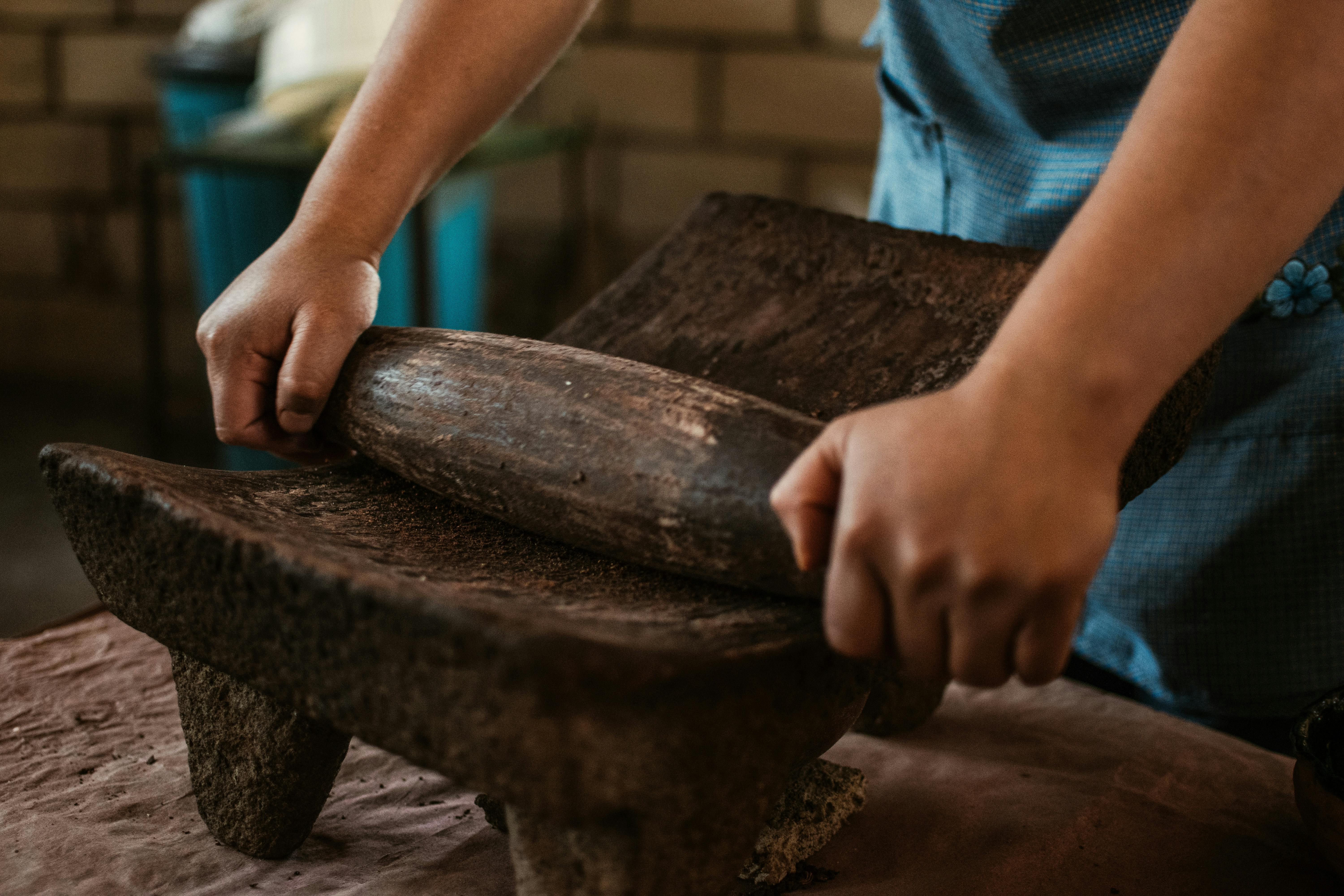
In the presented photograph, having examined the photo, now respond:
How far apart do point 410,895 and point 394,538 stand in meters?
0.31

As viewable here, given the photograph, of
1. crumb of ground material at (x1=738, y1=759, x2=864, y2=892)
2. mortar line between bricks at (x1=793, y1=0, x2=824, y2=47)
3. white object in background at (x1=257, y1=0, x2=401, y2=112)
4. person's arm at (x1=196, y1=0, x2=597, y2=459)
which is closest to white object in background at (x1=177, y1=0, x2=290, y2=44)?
white object in background at (x1=257, y1=0, x2=401, y2=112)

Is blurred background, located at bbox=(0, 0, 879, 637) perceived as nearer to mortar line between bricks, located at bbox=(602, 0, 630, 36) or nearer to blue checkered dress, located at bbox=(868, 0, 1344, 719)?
mortar line between bricks, located at bbox=(602, 0, 630, 36)

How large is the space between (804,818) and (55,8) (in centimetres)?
419

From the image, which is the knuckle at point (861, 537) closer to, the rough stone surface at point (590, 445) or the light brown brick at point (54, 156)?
the rough stone surface at point (590, 445)

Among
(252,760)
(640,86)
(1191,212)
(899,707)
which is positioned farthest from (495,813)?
(640,86)

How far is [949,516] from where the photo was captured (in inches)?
25.1

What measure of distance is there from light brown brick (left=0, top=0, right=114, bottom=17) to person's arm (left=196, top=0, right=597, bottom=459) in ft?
11.4

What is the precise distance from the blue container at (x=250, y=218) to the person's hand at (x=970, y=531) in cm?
227

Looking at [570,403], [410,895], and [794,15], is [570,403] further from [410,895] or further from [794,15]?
[794,15]

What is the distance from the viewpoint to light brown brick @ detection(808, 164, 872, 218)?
3.70 metres

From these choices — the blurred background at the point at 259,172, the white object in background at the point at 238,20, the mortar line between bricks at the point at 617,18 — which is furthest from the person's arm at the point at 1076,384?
the mortar line between bricks at the point at 617,18

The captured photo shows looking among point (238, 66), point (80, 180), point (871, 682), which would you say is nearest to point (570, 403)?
point (871, 682)

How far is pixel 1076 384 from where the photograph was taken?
0.67 metres

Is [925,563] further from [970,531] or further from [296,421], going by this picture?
[296,421]
